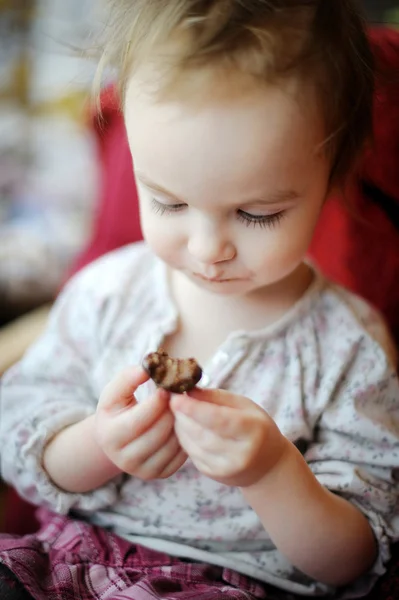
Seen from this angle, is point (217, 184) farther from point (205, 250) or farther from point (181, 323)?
point (181, 323)

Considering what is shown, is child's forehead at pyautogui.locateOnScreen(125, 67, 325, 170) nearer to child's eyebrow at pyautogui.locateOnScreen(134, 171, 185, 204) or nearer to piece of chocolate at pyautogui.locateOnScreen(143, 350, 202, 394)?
child's eyebrow at pyautogui.locateOnScreen(134, 171, 185, 204)

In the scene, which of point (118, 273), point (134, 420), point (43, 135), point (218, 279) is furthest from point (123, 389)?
point (43, 135)

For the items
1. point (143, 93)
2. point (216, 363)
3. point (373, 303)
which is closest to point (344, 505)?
point (216, 363)

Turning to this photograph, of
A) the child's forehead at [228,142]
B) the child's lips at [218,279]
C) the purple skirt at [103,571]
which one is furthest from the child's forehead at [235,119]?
the purple skirt at [103,571]

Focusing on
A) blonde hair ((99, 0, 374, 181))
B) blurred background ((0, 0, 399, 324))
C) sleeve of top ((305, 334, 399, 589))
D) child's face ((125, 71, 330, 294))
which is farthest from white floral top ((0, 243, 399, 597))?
blurred background ((0, 0, 399, 324))

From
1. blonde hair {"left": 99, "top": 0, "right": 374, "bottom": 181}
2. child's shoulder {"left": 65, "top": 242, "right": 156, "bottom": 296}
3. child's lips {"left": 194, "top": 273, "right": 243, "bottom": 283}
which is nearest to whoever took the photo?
blonde hair {"left": 99, "top": 0, "right": 374, "bottom": 181}

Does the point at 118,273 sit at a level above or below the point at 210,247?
below

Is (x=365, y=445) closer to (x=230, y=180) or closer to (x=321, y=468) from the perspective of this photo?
(x=321, y=468)
